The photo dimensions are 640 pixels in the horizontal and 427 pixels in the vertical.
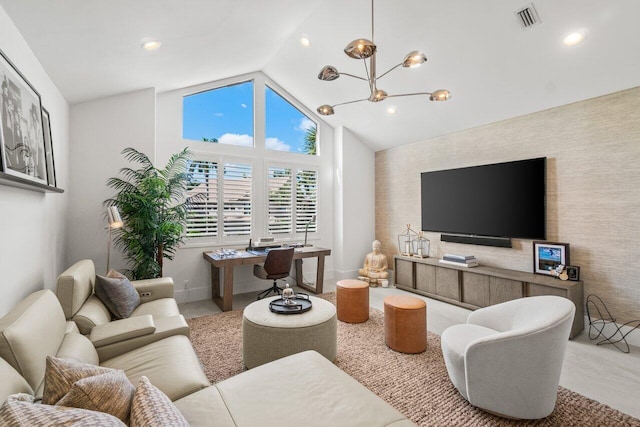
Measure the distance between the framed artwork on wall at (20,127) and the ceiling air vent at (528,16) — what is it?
3983 millimetres

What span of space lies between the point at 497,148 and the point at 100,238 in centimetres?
534

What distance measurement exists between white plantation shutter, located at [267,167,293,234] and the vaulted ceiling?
1.68m

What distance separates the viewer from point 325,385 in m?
1.56

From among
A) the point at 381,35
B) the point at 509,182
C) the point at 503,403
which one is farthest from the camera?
the point at 509,182

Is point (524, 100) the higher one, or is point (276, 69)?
point (276, 69)

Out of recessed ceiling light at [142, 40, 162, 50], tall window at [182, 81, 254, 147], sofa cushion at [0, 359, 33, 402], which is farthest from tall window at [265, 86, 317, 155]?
A: sofa cushion at [0, 359, 33, 402]

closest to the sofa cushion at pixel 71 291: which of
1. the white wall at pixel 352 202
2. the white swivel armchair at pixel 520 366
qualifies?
the white swivel armchair at pixel 520 366

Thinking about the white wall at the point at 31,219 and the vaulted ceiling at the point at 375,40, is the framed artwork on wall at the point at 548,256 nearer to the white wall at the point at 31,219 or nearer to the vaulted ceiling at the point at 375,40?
the vaulted ceiling at the point at 375,40

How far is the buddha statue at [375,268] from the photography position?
5359 mm

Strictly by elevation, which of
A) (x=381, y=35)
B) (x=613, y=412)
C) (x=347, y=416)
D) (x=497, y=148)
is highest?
A: (x=381, y=35)

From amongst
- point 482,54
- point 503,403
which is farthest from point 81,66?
point 503,403

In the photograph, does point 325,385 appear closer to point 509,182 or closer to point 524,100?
point 509,182

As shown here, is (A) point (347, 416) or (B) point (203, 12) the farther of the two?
(B) point (203, 12)

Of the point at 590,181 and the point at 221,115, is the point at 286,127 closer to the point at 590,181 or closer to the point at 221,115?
the point at 221,115
